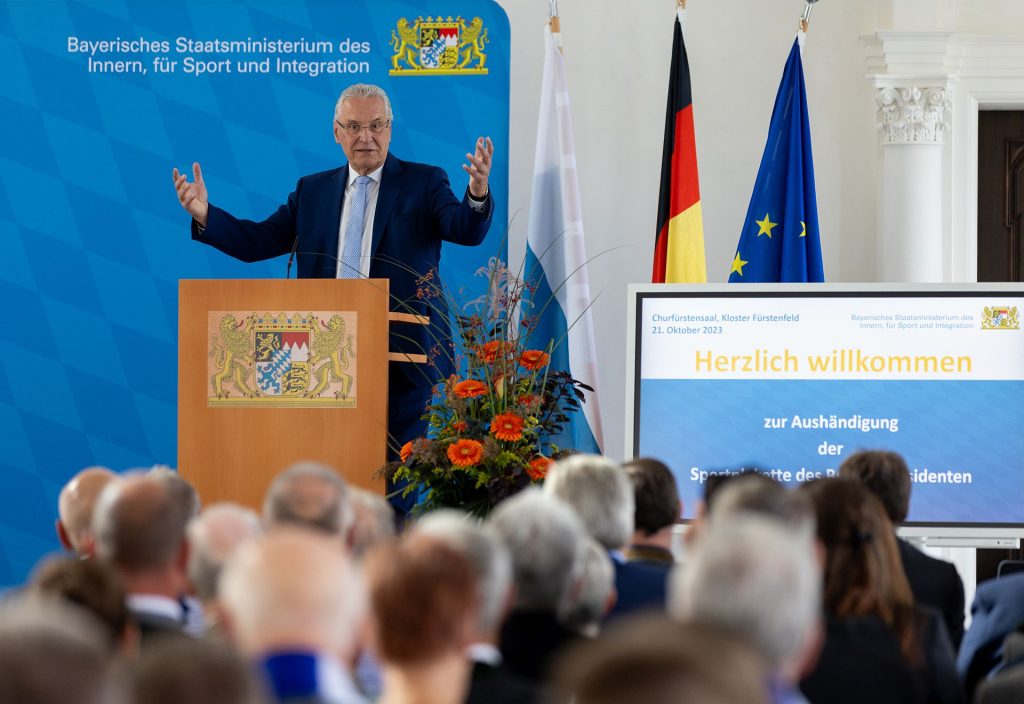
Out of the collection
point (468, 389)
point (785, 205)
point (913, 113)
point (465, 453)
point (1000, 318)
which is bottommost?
point (465, 453)

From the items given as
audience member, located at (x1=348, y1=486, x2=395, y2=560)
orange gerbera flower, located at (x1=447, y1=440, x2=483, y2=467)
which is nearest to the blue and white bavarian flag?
orange gerbera flower, located at (x1=447, y1=440, x2=483, y2=467)

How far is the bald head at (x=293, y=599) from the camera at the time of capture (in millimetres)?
1653

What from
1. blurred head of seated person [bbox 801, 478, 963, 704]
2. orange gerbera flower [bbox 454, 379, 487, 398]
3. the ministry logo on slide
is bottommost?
blurred head of seated person [bbox 801, 478, 963, 704]

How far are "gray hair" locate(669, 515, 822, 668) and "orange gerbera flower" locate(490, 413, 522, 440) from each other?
9.72ft

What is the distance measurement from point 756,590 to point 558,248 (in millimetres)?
5273

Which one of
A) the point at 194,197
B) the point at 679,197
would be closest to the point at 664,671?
the point at 194,197

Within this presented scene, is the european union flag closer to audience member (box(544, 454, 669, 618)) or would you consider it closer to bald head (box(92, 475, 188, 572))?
audience member (box(544, 454, 669, 618))

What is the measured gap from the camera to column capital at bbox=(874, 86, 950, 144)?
7168mm

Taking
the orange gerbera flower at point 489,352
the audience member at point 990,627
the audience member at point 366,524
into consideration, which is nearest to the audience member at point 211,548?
the audience member at point 366,524

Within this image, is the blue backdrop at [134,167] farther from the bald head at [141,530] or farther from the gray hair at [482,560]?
the gray hair at [482,560]

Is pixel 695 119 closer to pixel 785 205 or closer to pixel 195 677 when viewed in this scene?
pixel 785 205

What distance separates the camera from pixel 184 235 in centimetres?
736

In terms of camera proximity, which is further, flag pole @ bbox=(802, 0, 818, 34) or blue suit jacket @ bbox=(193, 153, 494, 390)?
flag pole @ bbox=(802, 0, 818, 34)

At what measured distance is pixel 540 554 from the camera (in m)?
2.45
